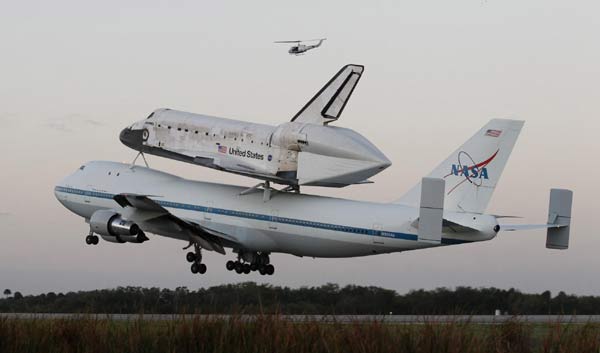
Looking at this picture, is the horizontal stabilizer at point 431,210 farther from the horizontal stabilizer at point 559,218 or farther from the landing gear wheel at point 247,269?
the landing gear wheel at point 247,269

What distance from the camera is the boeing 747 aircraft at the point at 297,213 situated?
154ft

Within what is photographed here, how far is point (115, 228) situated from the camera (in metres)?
52.8

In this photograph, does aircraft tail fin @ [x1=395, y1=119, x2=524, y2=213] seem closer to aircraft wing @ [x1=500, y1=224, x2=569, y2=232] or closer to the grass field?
aircraft wing @ [x1=500, y1=224, x2=569, y2=232]

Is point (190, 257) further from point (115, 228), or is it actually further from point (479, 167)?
point (479, 167)

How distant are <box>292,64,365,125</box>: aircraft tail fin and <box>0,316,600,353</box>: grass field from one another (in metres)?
19.1

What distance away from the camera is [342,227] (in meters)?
49.2

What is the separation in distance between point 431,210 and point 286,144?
23.9 feet

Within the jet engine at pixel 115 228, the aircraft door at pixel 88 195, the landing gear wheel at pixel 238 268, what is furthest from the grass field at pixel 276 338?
the aircraft door at pixel 88 195

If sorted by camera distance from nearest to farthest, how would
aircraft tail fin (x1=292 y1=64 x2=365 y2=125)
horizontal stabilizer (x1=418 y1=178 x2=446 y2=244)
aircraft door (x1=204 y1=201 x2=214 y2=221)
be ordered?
horizontal stabilizer (x1=418 y1=178 x2=446 y2=244) → aircraft tail fin (x1=292 y1=64 x2=365 y2=125) → aircraft door (x1=204 y1=201 x2=214 y2=221)

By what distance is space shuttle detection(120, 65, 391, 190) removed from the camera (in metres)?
47.4

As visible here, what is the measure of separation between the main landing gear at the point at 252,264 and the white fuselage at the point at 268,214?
3.95 ft

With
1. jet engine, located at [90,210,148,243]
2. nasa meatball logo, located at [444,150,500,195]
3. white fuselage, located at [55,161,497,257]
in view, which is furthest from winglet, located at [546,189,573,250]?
jet engine, located at [90,210,148,243]

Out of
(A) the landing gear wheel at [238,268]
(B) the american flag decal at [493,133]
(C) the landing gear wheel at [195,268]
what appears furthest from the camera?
(A) the landing gear wheel at [238,268]

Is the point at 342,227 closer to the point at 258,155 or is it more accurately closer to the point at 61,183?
the point at 258,155
